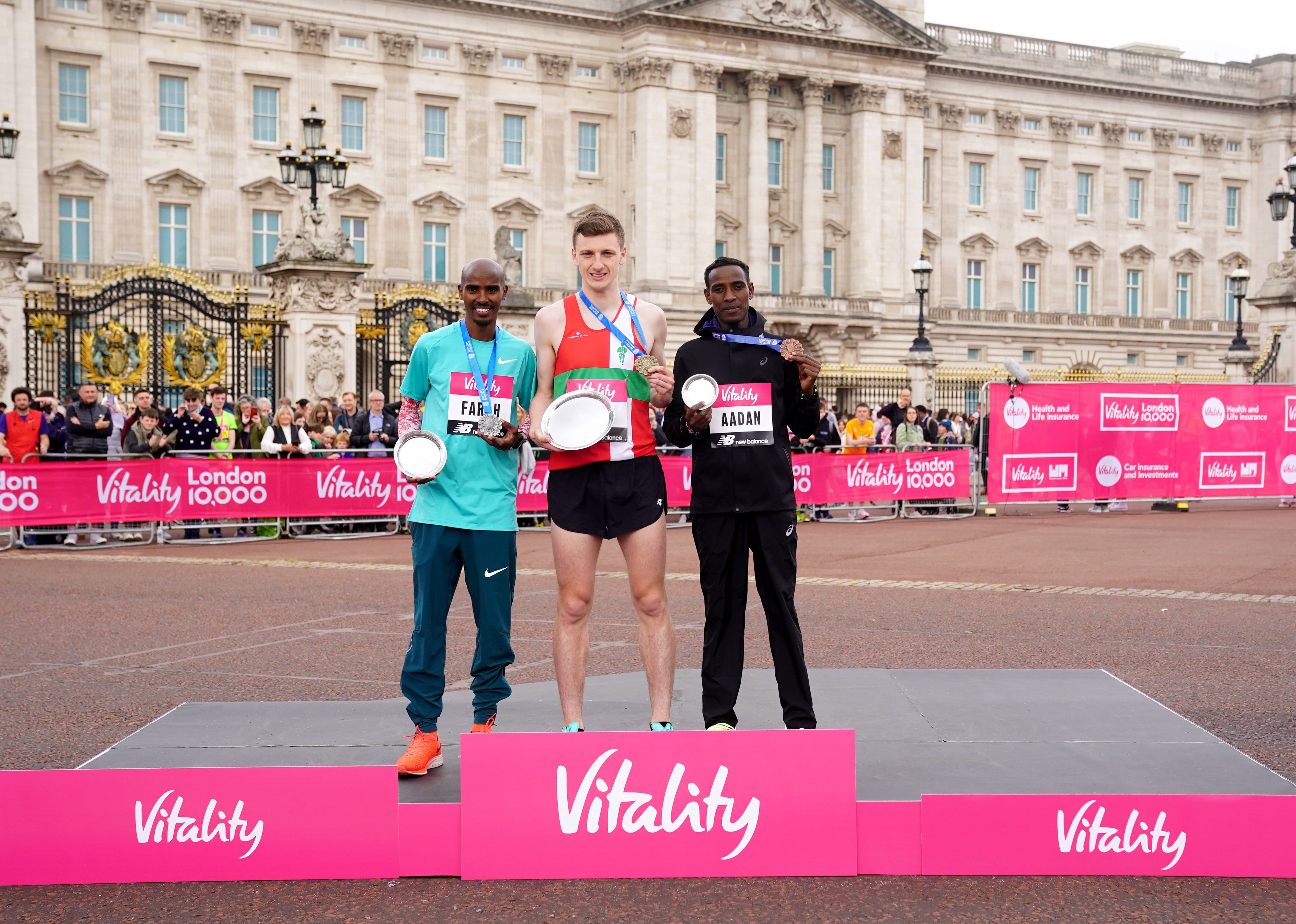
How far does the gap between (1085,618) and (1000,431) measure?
11593 millimetres

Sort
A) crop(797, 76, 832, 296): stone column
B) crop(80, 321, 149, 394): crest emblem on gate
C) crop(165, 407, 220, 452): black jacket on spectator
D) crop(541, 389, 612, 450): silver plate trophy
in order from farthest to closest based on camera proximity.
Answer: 1. crop(797, 76, 832, 296): stone column
2. crop(80, 321, 149, 394): crest emblem on gate
3. crop(165, 407, 220, 452): black jacket on spectator
4. crop(541, 389, 612, 450): silver plate trophy

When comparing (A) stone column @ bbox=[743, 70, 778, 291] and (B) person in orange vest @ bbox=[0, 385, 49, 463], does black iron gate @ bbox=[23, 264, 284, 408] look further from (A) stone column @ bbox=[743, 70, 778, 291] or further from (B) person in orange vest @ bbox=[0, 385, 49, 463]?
(A) stone column @ bbox=[743, 70, 778, 291]

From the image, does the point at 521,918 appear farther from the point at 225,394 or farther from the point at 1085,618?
the point at 225,394

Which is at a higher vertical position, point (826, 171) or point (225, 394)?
point (826, 171)

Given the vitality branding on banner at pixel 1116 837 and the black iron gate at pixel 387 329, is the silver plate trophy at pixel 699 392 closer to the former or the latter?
the vitality branding on banner at pixel 1116 837

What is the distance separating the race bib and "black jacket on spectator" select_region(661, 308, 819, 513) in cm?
20

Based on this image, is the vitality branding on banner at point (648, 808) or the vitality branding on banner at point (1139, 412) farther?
the vitality branding on banner at point (1139, 412)

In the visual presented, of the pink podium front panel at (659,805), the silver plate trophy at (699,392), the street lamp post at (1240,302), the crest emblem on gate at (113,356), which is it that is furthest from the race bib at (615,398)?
the street lamp post at (1240,302)

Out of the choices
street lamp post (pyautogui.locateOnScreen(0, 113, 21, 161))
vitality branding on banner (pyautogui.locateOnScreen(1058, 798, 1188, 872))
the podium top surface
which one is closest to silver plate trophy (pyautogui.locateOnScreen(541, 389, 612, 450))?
the podium top surface

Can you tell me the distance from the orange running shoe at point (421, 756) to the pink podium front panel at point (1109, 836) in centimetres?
197

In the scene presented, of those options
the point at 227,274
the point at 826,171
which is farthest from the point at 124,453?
the point at 826,171

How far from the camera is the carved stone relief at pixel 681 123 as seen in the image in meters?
55.5

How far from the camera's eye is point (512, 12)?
178 feet

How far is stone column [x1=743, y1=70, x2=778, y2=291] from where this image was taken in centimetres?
5822
